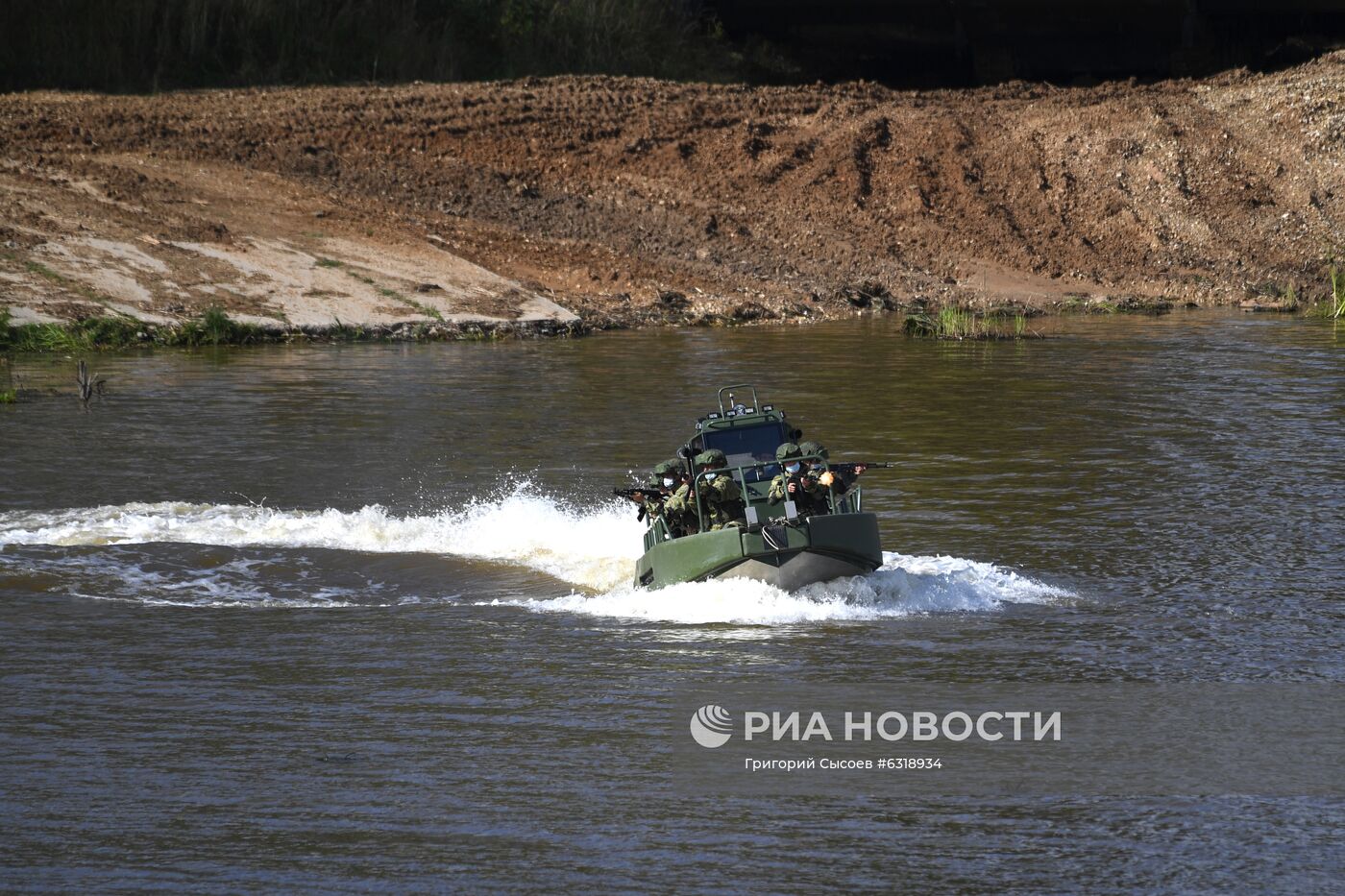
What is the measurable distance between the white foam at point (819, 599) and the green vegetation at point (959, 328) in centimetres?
2255

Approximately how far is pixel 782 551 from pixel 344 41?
41.9m

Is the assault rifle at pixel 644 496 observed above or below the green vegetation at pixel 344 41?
below

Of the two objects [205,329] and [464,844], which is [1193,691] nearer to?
[464,844]

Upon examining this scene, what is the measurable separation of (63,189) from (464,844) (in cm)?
3366

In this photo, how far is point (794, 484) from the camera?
14.3 m

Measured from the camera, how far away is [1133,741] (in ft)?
36.1

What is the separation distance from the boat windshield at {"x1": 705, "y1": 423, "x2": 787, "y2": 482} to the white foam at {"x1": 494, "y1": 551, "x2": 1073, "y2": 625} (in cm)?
152

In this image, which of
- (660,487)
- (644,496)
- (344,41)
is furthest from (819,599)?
(344,41)

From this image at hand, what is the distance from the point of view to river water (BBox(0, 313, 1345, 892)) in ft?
30.6

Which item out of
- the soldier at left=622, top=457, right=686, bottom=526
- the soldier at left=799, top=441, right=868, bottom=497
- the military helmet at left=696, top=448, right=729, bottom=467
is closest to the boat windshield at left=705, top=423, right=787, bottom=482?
the soldier at left=622, top=457, right=686, bottom=526

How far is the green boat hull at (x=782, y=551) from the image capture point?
1391cm

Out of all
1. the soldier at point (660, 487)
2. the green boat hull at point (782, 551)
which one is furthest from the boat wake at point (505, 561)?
the soldier at point (660, 487)

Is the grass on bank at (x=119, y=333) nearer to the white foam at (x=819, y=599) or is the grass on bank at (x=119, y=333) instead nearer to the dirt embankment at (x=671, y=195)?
the dirt embankment at (x=671, y=195)

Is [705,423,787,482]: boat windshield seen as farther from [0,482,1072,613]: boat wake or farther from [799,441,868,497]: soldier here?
[0,482,1072,613]: boat wake
